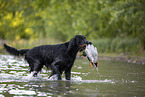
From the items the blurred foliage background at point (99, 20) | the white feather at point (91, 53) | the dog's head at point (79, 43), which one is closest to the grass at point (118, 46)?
the blurred foliage background at point (99, 20)

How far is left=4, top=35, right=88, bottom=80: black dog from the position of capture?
872 centimetres

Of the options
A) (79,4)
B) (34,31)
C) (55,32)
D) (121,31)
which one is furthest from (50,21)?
(121,31)

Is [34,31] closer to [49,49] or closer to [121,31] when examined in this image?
[121,31]

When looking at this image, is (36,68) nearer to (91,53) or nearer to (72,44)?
(72,44)

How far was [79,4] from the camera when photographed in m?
32.5

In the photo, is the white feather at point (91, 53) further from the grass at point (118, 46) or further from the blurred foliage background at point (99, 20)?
the grass at point (118, 46)

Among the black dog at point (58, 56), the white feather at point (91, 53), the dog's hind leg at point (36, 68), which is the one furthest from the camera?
the dog's hind leg at point (36, 68)

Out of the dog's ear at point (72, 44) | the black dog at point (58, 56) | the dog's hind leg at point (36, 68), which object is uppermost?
the dog's ear at point (72, 44)

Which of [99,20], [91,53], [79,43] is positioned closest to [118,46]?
[99,20]

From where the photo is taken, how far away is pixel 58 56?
29.4ft

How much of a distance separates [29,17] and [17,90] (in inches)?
1385

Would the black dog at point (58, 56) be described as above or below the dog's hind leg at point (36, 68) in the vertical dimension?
above

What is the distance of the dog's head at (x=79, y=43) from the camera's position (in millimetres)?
8602

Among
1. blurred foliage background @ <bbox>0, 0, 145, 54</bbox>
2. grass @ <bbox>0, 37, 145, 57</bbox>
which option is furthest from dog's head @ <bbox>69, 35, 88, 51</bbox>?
grass @ <bbox>0, 37, 145, 57</bbox>
